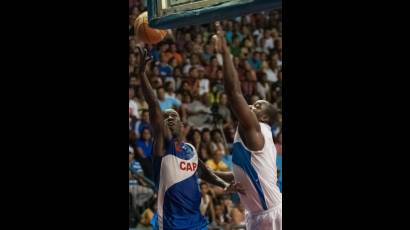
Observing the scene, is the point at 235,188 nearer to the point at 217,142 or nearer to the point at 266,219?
the point at 266,219

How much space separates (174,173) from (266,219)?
73cm

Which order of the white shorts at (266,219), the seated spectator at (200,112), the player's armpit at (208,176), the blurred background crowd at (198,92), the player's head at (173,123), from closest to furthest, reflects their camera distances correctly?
1. the white shorts at (266,219)
2. the player's armpit at (208,176)
3. the player's head at (173,123)
4. the blurred background crowd at (198,92)
5. the seated spectator at (200,112)

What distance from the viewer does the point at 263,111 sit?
4891 millimetres

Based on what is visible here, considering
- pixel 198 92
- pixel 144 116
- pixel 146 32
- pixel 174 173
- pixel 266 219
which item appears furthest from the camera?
pixel 198 92

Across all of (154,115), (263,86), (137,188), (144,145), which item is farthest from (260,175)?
(144,145)

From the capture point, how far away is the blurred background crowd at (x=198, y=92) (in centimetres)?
609

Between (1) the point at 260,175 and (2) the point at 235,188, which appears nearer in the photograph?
(1) the point at 260,175

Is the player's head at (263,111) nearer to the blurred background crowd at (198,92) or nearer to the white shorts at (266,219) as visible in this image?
the white shorts at (266,219)

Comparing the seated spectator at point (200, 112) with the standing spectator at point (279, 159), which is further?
the seated spectator at point (200, 112)

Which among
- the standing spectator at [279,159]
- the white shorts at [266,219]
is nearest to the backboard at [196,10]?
the standing spectator at [279,159]

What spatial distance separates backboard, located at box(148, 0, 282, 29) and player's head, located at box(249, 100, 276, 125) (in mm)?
545
